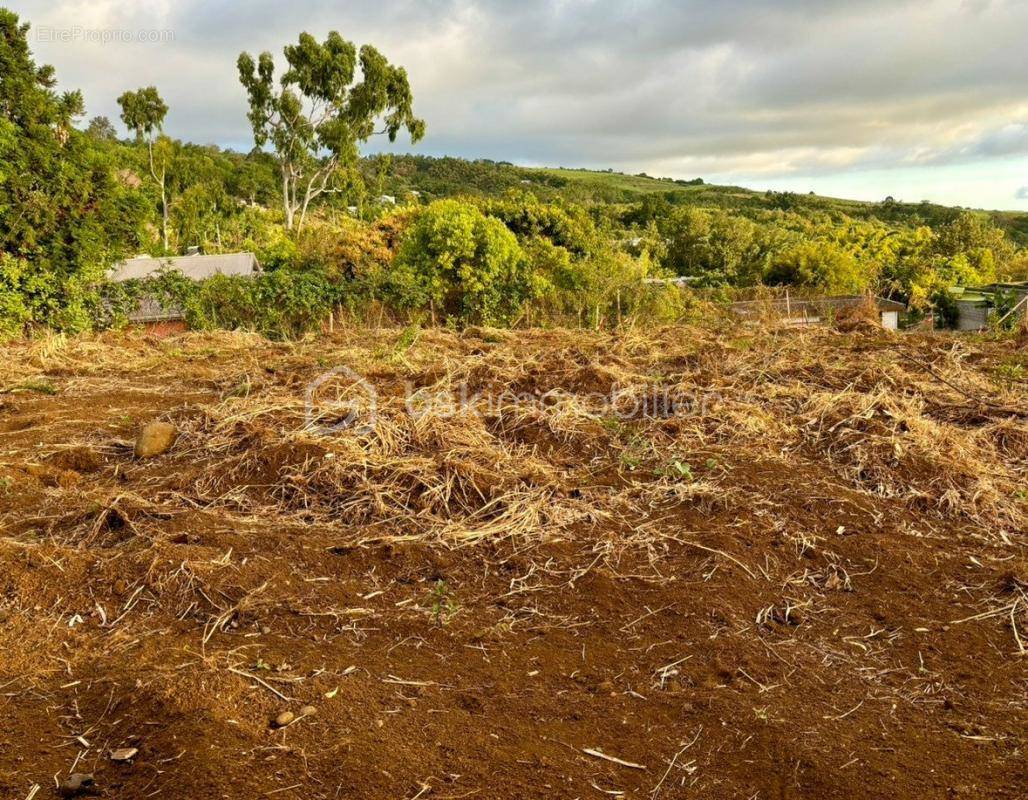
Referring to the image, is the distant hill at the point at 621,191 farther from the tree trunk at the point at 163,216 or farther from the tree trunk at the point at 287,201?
the tree trunk at the point at 163,216

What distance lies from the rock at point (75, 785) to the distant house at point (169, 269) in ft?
34.5

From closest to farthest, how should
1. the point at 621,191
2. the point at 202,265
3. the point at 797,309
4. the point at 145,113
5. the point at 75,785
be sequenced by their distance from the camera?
the point at 75,785 < the point at 797,309 < the point at 202,265 < the point at 145,113 < the point at 621,191

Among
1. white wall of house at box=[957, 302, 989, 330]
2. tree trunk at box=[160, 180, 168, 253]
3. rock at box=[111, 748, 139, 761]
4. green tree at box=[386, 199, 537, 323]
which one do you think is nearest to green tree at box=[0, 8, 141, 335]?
green tree at box=[386, 199, 537, 323]

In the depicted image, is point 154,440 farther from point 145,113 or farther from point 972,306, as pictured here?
point 145,113

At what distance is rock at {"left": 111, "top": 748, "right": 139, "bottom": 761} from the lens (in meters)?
2.01

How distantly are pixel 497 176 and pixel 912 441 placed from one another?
56.8m

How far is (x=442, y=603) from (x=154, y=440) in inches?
115

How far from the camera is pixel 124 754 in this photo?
6.62 ft

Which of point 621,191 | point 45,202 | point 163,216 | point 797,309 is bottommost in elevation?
point 797,309

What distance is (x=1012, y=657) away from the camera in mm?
2674

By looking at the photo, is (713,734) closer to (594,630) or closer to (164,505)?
(594,630)

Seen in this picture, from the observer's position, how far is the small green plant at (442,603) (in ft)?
9.63

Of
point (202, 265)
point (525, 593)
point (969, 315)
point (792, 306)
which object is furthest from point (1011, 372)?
point (969, 315)

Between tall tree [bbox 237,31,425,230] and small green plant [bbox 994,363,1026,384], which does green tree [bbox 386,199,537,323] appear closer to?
small green plant [bbox 994,363,1026,384]
